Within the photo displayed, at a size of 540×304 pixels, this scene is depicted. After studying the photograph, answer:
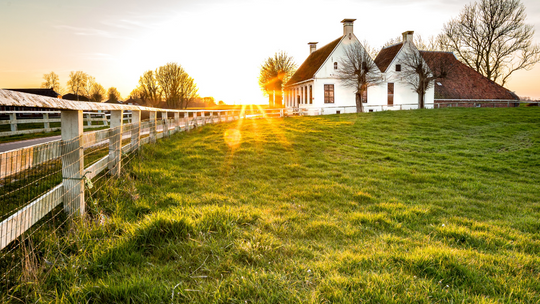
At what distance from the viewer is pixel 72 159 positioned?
358 cm

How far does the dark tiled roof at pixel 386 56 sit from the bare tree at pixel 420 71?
4.25ft

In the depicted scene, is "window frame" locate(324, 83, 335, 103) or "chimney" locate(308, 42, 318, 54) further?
"chimney" locate(308, 42, 318, 54)

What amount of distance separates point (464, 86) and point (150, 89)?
180ft

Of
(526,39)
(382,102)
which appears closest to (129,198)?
(382,102)

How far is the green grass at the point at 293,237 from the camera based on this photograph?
2.73 m

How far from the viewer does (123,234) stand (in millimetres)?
3592

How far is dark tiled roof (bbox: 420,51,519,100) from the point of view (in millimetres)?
39531

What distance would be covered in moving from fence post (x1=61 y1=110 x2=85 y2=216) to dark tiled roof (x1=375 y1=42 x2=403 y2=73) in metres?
37.5

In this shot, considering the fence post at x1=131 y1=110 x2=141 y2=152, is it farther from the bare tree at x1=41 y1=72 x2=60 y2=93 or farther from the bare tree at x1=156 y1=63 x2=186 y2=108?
the bare tree at x1=41 y1=72 x2=60 y2=93

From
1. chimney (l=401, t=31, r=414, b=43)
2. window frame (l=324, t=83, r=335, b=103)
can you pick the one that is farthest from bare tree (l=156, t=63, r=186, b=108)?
chimney (l=401, t=31, r=414, b=43)

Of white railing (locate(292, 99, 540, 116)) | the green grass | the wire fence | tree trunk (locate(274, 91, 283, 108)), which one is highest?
tree trunk (locate(274, 91, 283, 108))

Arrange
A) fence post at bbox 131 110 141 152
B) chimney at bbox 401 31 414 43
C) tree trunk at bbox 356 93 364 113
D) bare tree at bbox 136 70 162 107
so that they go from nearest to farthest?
fence post at bbox 131 110 141 152 → tree trunk at bbox 356 93 364 113 → chimney at bbox 401 31 414 43 → bare tree at bbox 136 70 162 107

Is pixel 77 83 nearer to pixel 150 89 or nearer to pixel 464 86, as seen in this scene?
pixel 150 89

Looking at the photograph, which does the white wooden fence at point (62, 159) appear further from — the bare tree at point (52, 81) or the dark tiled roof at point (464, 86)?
the bare tree at point (52, 81)
